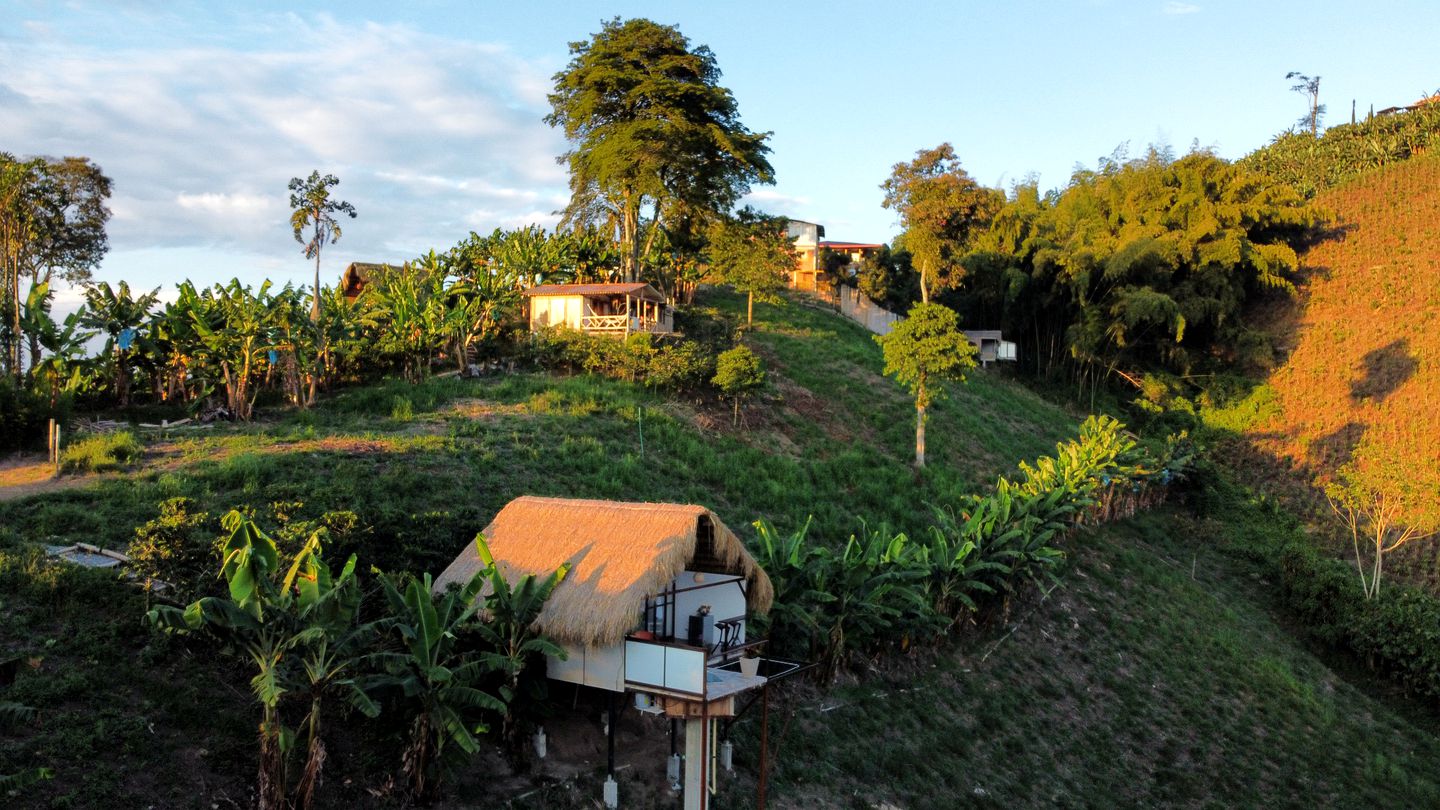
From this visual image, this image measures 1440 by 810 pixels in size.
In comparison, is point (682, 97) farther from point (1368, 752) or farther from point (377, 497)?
point (1368, 752)

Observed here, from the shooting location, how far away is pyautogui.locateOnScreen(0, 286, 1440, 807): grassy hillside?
10.3 m

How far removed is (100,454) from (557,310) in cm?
1689

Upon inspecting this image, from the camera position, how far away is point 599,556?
36.7ft

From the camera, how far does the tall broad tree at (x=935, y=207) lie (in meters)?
38.9

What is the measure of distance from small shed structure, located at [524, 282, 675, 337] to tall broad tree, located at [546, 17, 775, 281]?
11.6 feet

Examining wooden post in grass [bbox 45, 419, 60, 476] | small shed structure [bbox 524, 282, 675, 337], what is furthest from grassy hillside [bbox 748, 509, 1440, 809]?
small shed structure [bbox 524, 282, 675, 337]

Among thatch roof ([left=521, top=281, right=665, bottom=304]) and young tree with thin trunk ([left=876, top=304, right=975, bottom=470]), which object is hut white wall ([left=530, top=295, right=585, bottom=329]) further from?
young tree with thin trunk ([left=876, top=304, right=975, bottom=470])

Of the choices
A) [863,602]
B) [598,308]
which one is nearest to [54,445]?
[863,602]

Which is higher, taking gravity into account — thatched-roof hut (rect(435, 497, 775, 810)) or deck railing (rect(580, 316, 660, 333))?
deck railing (rect(580, 316, 660, 333))

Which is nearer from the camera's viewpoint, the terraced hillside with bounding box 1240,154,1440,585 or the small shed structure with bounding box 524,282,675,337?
the small shed structure with bounding box 524,282,675,337

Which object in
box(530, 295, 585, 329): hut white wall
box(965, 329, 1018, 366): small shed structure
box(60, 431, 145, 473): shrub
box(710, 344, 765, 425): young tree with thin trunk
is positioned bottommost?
box(60, 431, 145, 473): shrub

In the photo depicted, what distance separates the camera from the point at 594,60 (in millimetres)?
35375

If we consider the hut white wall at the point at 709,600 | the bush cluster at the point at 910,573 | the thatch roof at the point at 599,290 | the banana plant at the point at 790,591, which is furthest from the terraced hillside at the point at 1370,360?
the thatch roof at the point at 599,290

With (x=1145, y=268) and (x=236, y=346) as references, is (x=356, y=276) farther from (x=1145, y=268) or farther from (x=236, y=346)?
(x=1145, y=268)
